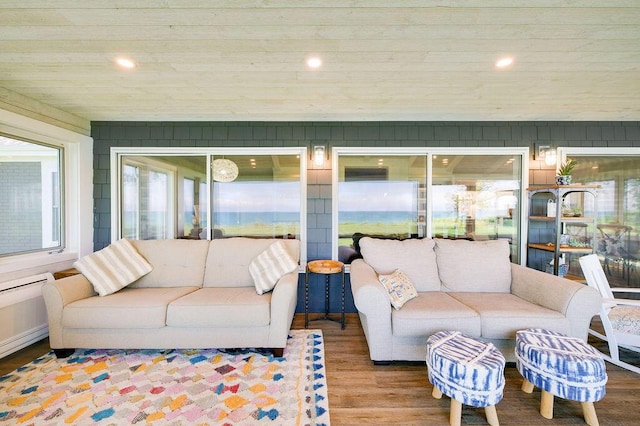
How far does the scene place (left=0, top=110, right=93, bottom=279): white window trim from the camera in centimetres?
315

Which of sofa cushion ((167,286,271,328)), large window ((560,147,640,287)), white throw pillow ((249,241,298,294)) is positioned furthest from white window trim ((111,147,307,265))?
large window ((560,147,640,287))

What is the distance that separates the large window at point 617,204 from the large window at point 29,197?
262 inches

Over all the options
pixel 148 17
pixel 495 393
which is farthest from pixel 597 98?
pixel 148 17

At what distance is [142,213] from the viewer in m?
4.20

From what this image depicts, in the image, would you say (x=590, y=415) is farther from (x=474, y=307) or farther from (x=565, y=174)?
(x=565, y=174)

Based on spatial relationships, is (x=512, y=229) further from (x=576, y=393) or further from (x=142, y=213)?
(x=142, y=213)

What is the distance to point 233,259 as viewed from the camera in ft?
10.9

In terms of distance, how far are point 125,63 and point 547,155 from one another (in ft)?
16.0

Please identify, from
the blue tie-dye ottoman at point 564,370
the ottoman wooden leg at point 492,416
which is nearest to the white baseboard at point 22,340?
the ottoman wooden leg at point 492,416

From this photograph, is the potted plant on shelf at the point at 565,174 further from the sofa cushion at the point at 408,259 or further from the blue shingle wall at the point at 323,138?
the sofa cushion at the point at 408,259

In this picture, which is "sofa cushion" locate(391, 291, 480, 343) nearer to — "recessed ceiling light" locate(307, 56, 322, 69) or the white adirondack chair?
the white adirondack chair

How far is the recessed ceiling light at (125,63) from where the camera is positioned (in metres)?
2.23

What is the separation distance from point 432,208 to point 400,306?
6.20 ft

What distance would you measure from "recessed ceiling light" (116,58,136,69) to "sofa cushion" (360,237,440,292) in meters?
2.74
